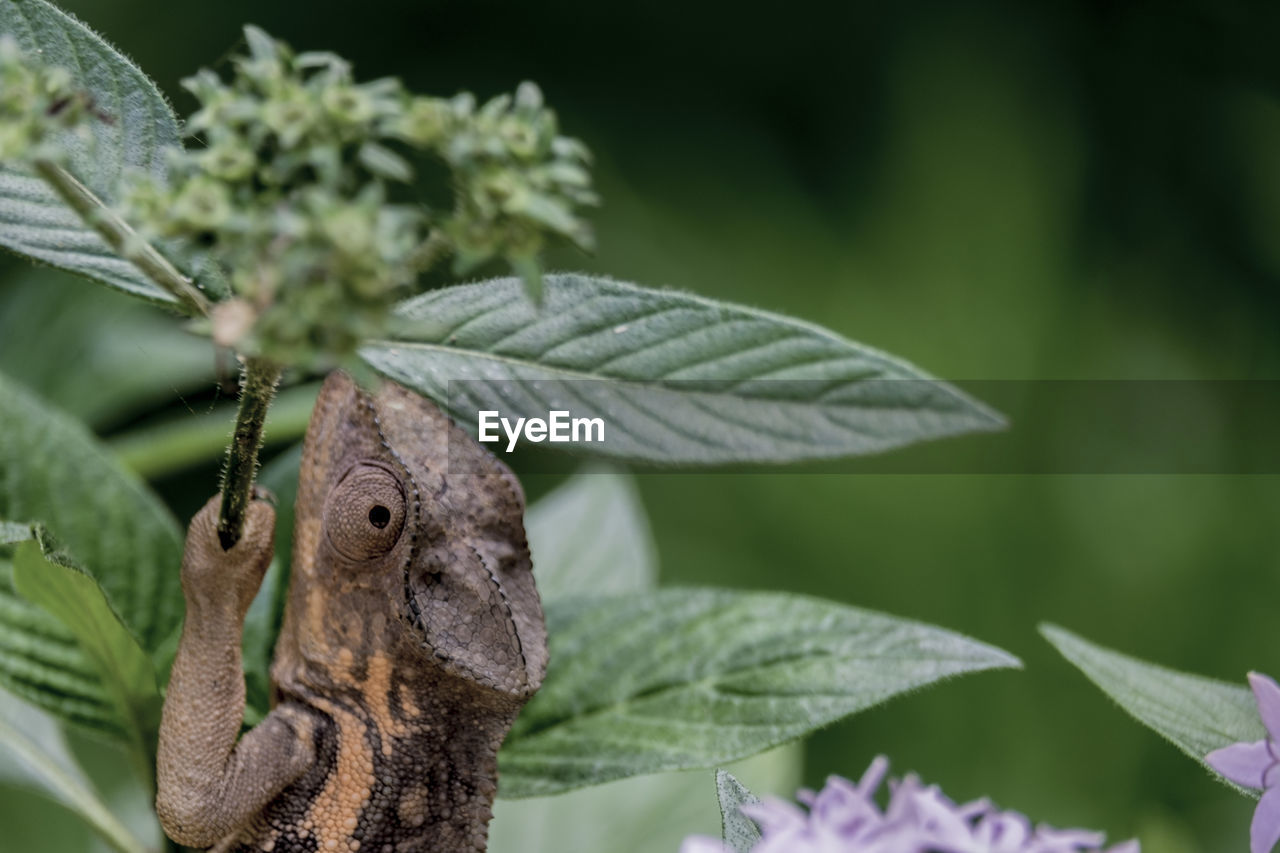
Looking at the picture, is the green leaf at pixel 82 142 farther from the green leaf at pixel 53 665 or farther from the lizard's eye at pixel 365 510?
the green leaf at pixel 53 665

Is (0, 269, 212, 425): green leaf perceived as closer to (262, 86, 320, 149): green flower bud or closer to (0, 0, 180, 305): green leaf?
(0, 0, 180, 305): green leaf

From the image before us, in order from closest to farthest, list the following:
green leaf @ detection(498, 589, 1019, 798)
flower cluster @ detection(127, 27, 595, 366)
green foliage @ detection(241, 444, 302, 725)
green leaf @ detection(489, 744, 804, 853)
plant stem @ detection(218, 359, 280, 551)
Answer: flower cluster @ detection(127, 27, 595, 366) → plant stem @ detection(218, 359, 280, 551) → green leaf @ detection(498, 589, 1019, 798) → green foliage @ detection(241, 444, 302, 725) → green leaf @ detection(489, 744, 804, 853)

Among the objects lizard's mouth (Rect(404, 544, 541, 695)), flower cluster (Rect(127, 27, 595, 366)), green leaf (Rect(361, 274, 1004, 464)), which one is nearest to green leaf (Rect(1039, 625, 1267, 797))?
green leaf (Rect(361, 274, 1004, 464))

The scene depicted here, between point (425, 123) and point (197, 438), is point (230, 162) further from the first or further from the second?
point (197, 438)

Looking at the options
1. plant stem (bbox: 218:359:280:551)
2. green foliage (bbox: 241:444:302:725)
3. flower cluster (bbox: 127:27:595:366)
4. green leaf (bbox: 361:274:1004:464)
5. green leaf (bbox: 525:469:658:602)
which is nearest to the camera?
flower cluster (bbox: 127:27:595:366)

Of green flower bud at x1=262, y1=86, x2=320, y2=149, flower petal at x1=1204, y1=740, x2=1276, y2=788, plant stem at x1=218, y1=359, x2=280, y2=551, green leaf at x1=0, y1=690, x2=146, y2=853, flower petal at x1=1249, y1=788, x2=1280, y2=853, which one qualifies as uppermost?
green flower bud at x1=262, y1=86, x2=320, y2=149

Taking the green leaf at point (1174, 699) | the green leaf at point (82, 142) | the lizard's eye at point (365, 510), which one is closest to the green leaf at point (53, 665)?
the lizard's eye at point (365, 510)

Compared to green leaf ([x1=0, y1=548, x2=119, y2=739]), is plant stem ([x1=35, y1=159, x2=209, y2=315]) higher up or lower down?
higher up

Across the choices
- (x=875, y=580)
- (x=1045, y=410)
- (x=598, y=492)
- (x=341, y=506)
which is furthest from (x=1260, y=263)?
(x=341, y=506)
